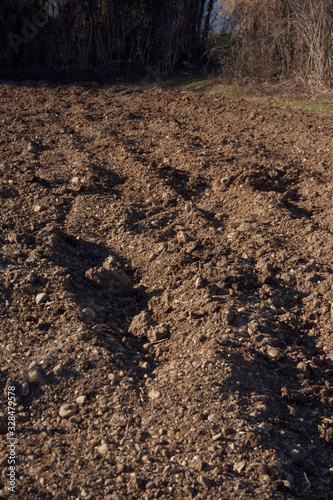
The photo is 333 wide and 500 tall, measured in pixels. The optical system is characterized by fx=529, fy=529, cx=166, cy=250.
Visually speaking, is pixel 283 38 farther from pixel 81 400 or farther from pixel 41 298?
pixel 81 400

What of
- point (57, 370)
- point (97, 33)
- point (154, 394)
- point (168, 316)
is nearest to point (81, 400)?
point (57, 370)

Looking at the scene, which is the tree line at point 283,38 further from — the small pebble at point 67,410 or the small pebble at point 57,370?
the small pebble at point 67,410

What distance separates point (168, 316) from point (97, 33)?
7.86 metres

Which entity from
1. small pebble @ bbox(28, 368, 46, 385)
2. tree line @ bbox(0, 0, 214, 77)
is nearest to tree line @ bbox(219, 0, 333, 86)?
tree line @ bbox(0, 0, 214, 77)

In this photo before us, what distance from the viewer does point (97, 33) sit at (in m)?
9.70

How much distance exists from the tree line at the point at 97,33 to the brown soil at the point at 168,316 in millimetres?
4344

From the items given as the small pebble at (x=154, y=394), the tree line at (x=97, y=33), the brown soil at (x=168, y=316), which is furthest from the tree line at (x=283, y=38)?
the small pebble at (x=154, y=394)

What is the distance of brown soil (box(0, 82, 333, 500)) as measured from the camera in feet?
7.61

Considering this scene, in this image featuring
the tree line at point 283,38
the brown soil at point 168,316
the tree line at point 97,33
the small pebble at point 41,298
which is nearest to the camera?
the brown soil at point 168,316

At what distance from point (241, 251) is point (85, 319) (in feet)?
4.42

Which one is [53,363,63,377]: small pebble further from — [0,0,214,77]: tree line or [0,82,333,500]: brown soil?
[0,0,214,77]: tree line

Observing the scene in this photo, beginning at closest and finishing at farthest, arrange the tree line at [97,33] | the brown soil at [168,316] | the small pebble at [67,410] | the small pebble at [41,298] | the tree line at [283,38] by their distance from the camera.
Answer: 1. the brown soil at [168,316]
2. the small pebble at [67,410]
3. the small pebble at [41,298]
4. the tree line at [283,38]
5. the tree line at [97,33]

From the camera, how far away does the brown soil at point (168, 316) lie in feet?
7.61

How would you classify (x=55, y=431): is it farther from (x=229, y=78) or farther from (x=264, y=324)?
(x=229, y=78)
